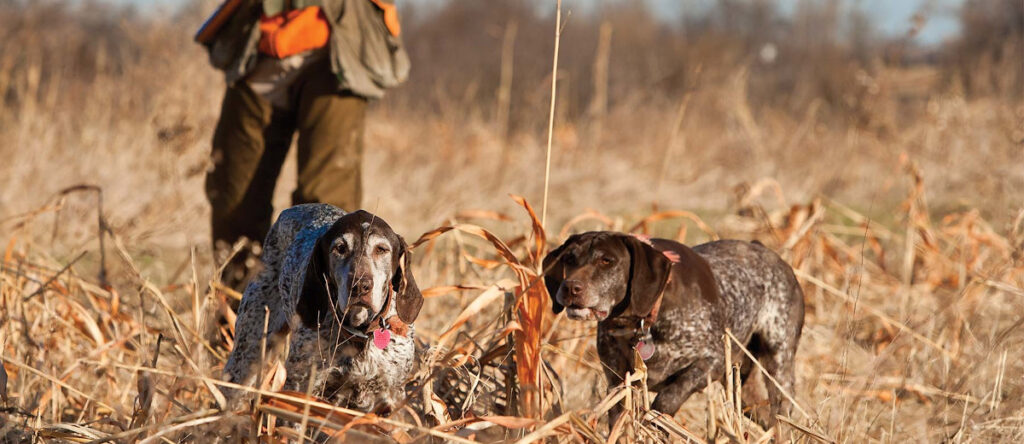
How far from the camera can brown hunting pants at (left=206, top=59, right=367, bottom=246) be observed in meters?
5.02

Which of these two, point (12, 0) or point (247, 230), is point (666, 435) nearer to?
point (247, 230)

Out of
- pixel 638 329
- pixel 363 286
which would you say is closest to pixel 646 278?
pixel 638 329

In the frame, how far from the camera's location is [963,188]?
1218 cm

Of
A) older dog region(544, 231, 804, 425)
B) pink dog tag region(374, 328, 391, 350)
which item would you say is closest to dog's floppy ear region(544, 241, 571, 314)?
older dog region(544, 231, 804, 425)

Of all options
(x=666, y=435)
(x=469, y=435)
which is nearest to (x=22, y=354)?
(x=469, y=435)

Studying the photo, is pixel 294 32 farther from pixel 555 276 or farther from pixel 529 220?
pixel 529 220

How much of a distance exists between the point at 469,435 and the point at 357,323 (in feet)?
1.41

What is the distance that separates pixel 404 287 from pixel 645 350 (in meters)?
0.84

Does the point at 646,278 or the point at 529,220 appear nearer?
the point at 646,278

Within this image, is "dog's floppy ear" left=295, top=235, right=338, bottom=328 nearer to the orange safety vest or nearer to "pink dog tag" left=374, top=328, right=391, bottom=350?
"pink dog tag" left=374, top=328, right=391, bottom=350

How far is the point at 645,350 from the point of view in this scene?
348 cm

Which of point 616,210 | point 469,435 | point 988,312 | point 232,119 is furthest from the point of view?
point 616,210

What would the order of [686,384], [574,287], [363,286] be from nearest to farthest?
[363,286]
[574,287]
[686,384]

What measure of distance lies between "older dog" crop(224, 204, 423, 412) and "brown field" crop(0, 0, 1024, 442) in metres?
0.17
